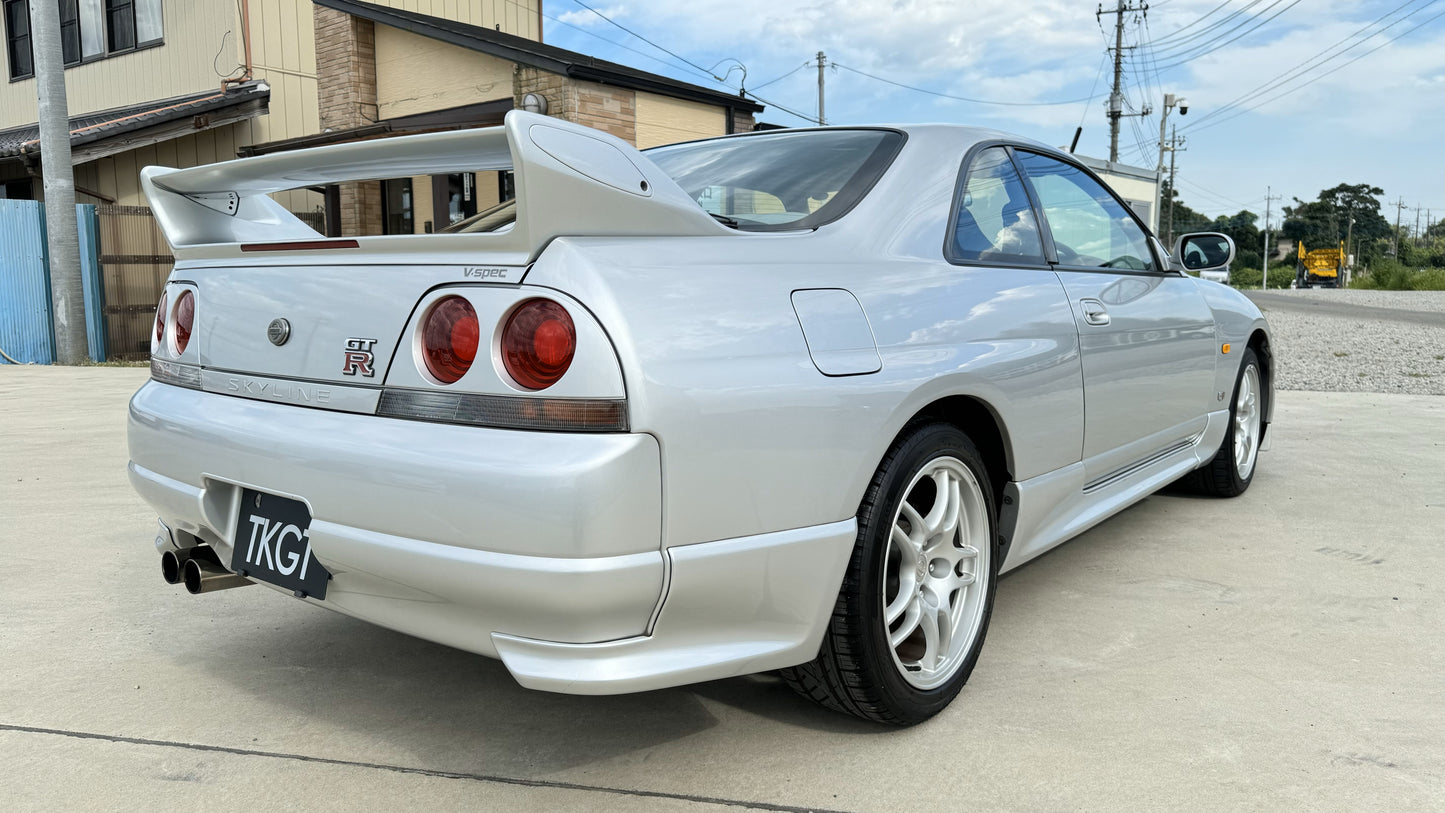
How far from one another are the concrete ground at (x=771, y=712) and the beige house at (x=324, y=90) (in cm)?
818

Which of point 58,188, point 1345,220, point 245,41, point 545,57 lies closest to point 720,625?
point 545,57

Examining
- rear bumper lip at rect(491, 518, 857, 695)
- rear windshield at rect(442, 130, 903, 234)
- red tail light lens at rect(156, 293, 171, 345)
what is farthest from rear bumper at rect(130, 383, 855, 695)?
rear windshield at rect(442, 130, 903, 234)

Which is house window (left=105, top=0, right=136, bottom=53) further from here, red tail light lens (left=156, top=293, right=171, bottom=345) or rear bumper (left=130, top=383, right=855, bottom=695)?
rear bumper (left=130, top=383, right=855, bottom=695)

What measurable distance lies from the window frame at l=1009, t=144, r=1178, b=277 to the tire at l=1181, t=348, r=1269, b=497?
833 millimetres

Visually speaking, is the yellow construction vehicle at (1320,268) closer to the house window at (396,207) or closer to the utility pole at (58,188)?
the house window at (396,207)

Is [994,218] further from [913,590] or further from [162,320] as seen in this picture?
[162,320]

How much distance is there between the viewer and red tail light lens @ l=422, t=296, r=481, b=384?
1.84 metres

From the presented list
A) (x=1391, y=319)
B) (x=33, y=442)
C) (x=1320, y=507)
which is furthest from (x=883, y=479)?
(x=1391, y=319)

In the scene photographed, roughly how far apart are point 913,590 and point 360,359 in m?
1.28

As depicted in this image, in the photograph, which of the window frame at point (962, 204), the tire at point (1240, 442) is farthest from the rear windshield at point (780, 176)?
the tire at point (1240, 442)

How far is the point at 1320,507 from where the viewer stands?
14.4 ft

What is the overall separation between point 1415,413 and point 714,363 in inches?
277

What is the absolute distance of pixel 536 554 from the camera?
170cm

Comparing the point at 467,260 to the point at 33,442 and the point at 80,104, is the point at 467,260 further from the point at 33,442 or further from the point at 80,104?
the point at 80,104
